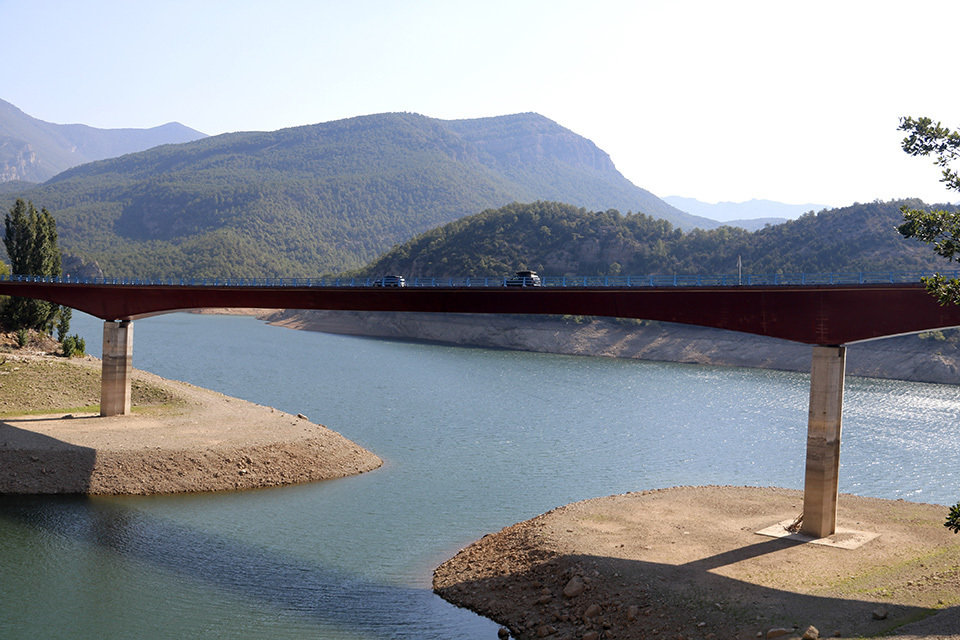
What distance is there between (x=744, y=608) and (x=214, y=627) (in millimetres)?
16430

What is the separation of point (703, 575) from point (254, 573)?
16347 mm

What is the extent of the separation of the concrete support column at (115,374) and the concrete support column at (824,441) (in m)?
41.3

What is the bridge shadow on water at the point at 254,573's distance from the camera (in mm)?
26922

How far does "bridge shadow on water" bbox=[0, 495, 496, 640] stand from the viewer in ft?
88.3

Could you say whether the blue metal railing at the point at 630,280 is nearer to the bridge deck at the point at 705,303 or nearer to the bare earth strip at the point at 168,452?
the bridge deck at the point at 705,303

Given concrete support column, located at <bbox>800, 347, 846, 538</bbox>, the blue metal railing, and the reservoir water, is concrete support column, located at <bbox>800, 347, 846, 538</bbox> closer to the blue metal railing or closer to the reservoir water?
the blue metal railing

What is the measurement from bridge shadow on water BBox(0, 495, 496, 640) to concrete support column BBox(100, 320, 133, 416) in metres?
14.1

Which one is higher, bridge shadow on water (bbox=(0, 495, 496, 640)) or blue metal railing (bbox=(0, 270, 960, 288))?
blue metal railing (bbox=(0, 270, 960, 288))

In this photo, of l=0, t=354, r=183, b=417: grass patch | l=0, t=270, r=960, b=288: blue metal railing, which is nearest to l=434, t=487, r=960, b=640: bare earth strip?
l=0, t=270, r=960, b=288: blue metal railing

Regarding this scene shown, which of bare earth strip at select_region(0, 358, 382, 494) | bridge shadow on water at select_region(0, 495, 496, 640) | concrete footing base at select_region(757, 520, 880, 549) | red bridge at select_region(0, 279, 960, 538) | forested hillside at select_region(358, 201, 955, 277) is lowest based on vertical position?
bridge shadow on water at select_region(0, 495, 496, 640)

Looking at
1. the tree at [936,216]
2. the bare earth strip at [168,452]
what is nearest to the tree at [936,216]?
the tree at [936,216]

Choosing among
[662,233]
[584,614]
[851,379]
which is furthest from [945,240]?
[662,233]

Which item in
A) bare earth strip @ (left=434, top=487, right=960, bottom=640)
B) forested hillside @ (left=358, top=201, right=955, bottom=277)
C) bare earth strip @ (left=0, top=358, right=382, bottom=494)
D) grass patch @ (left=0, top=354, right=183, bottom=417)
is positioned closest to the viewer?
bare earth strip @ (left=434, top=487, right=960, bottom=640)

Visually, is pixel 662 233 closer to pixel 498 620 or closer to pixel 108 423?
pixel 108 423
